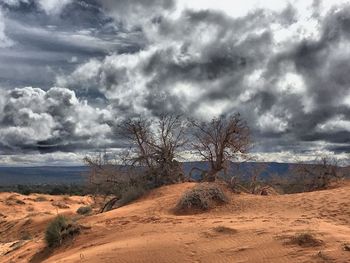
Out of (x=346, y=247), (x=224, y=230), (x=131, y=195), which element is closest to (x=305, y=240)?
(x=346, y=247)

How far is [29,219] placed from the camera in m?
33.0

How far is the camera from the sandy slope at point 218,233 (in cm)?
1286

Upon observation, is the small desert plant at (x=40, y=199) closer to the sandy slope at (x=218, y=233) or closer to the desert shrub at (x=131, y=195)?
the desert shrub at (x=131, y=195)

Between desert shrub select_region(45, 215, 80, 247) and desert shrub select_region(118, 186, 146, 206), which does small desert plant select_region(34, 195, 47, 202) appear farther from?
desert shrub select_region(45, 215, 80, 247)

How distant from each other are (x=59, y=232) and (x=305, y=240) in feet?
29.8

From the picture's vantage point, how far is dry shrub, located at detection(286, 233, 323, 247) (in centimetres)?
1267

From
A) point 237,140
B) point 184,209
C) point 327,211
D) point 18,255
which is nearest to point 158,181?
point 237,140

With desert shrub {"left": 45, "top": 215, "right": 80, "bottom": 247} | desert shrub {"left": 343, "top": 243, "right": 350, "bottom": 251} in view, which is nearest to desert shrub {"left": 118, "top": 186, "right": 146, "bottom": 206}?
desert shrub {"left": 45, "top": 215, "right": 80, "bottom": 247}

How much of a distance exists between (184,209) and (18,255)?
6603 millimetres

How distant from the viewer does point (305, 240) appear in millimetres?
12891

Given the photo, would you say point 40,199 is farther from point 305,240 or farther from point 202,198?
point 305,240

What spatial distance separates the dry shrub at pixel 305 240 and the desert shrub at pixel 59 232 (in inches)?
331

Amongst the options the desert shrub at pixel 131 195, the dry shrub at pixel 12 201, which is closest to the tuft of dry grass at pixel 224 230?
the desert shrub at pixel 131 195

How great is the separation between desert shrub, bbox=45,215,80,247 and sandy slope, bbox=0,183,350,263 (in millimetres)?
409
